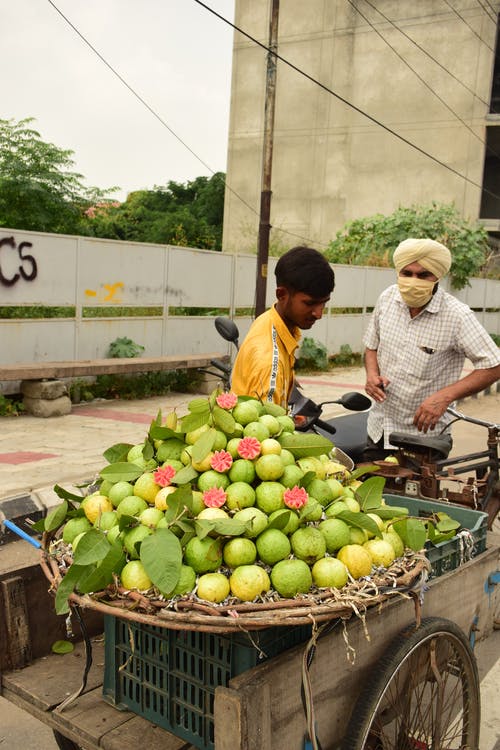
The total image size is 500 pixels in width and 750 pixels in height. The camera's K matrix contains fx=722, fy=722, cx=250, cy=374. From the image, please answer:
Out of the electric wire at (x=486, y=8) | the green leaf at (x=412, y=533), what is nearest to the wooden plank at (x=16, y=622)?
the green leaf at (x=412, y=533)

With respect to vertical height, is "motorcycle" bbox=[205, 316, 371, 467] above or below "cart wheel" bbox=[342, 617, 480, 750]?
above

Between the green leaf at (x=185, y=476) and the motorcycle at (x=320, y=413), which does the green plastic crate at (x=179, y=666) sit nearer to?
the green leaf at (x=185, y=476)

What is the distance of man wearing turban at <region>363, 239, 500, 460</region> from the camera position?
3.46 m

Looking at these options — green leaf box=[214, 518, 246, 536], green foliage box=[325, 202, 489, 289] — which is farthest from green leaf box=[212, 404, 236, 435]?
→ green foliage box=[325, 202, 489, 289]

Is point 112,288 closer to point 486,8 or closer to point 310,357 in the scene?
point 310,357

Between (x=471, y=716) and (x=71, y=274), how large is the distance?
8.62 meters

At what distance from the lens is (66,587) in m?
1.80

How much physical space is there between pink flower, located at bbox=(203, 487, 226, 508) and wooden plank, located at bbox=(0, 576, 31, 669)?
2.34 ft

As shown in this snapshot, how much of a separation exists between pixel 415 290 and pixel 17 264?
688 cm

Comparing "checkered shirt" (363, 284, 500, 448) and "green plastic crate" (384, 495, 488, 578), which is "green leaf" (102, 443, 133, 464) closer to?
"green plastic crate" (384, 495, 488, 578)

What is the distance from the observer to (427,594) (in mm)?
2189

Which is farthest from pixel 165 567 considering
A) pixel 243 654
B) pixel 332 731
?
pixel 332 731

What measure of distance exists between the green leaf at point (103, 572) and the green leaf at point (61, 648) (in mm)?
717

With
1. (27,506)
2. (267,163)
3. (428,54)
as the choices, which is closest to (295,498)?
(27,506)
